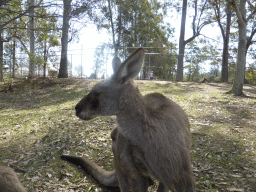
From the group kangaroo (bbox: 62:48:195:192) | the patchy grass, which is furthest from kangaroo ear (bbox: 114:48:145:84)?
the patchy grass

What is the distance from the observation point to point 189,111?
7430mm

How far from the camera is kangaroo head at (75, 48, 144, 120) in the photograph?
237 cm

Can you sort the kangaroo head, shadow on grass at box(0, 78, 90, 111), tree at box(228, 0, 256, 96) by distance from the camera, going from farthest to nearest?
shadow on grass at box(0, 78, 90, 111) → tree at box(228, 0, 256, 96) → the kangaroo head

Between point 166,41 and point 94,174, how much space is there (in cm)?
3263

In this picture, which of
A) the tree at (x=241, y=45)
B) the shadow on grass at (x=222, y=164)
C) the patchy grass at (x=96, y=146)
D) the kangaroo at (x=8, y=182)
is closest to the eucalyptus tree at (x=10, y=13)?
the patchy grass at (x=96, y=146)

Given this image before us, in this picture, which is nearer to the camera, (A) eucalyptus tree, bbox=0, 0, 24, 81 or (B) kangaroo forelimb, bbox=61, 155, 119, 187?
(B) kangaroo forelimb, bbox=61, 155, 119, 187

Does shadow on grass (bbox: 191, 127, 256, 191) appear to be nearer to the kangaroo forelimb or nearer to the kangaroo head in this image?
the kangaroo forelimb

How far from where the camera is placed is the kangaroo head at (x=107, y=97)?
2.37 metres

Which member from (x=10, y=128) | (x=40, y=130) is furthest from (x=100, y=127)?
(x=10, y=128)

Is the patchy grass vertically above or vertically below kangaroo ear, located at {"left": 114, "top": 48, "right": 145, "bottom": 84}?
below

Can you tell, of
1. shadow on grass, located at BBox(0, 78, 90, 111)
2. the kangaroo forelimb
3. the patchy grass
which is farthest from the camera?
shadow on grass, located at BBox(0, 78, 90, 111)

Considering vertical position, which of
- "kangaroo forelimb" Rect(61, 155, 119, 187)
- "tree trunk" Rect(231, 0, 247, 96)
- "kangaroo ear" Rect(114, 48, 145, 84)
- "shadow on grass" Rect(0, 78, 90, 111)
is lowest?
"kangaroo forelimb" Rect(61, 155, 119, 187)

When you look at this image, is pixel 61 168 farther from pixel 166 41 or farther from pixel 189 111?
pixel 166 41

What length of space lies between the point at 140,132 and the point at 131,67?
0.79 meters
